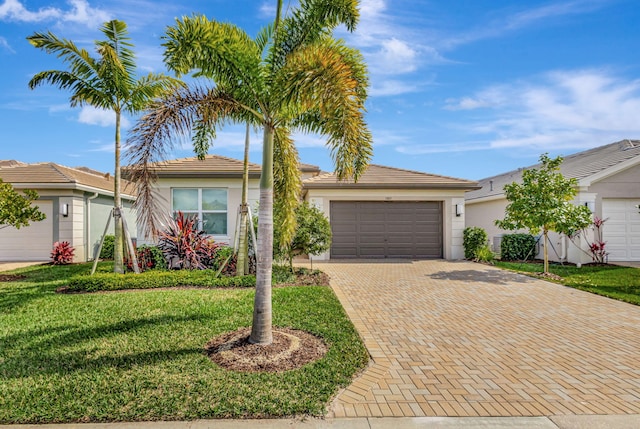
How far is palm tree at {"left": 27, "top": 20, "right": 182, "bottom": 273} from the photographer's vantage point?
8.28m

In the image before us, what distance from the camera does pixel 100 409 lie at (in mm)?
3148

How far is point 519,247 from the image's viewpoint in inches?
554

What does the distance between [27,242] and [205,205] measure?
26.3ft

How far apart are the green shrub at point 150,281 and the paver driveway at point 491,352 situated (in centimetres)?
279

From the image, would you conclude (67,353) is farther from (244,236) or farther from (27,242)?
(27,242)

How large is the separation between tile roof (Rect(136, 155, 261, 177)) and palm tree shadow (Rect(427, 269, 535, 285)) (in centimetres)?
716

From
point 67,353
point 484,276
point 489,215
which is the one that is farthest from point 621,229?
point 67,353

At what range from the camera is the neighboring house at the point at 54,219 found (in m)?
13.5

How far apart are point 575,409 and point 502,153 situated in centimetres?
2070

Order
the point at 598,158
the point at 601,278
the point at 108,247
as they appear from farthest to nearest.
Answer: the point at 598,158 → the point at 108,247 → the point at 601,278

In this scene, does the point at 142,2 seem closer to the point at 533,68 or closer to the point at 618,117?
the point at 533,68

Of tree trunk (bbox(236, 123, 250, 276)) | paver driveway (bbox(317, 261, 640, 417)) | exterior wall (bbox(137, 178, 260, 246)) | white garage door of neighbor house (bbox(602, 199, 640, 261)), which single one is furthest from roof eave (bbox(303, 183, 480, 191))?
paver driveway (bbox(317, 261, 640, 417))

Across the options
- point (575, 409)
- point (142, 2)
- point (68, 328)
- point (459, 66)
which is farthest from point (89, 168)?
point (575, 409)

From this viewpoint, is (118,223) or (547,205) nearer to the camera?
(118,223)
